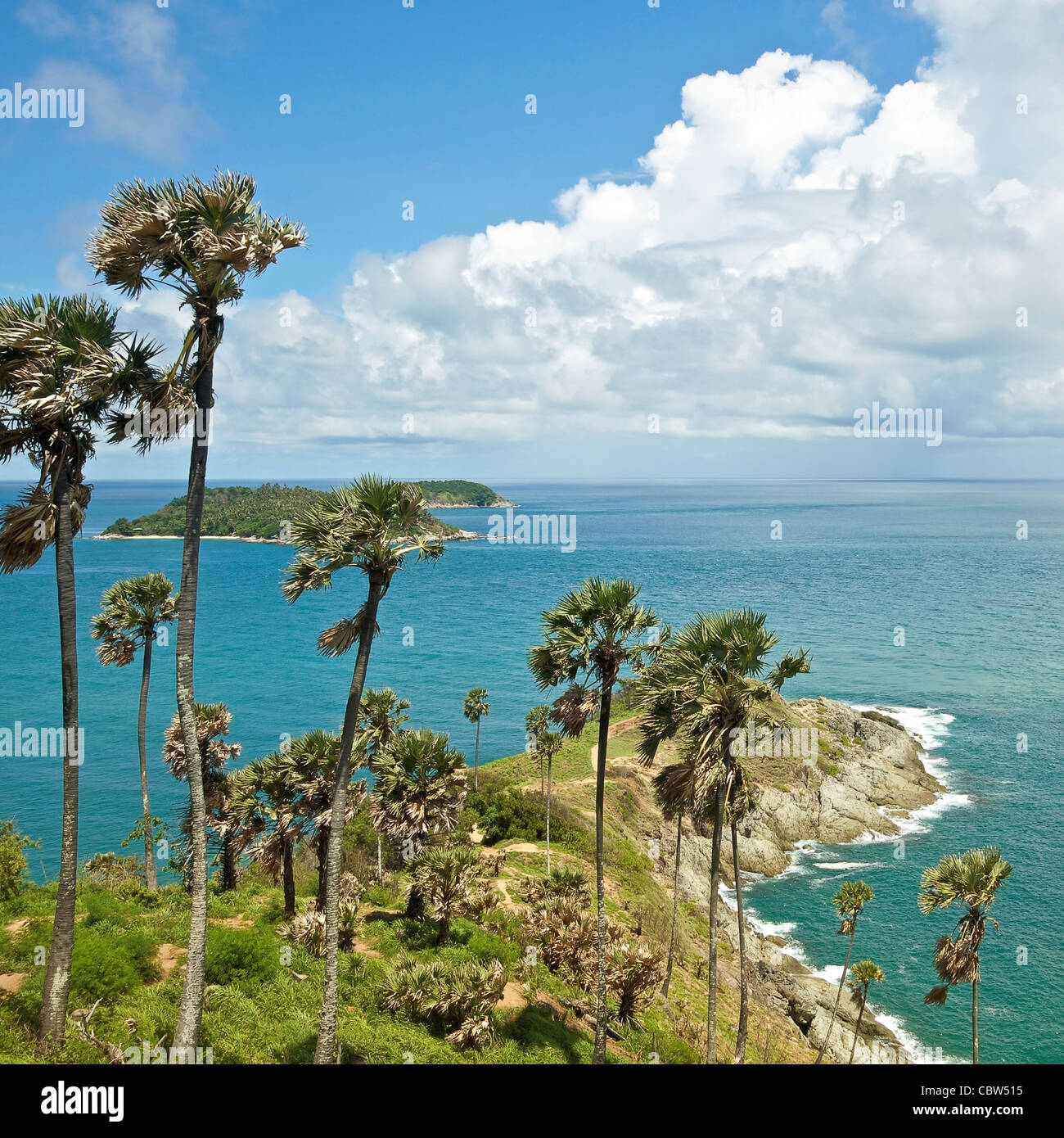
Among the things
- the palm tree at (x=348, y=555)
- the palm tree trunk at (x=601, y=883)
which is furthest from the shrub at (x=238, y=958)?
the palm tree trunk at (x=601, y=883)

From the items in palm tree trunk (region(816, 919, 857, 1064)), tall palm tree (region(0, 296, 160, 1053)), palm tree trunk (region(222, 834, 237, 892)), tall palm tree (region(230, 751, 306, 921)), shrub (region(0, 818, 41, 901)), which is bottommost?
palm tree trunk (region(816, 919, 857, 1064))

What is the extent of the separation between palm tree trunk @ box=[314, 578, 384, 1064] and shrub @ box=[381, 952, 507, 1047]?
13.1 feet

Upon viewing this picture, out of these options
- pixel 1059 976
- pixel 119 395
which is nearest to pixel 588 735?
pixel 1059 976

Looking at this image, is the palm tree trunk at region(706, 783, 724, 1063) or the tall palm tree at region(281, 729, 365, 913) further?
the tall palm tree at region(281, 729, 365, 913)

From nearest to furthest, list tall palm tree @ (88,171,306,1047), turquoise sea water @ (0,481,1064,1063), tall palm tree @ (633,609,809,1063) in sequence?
tall palm tree @ (88,171,306,1047), tall palm tree @ (633,609,809,1063), turquoise sea water @ (0,481,1064,1063)

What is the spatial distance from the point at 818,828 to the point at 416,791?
3718 cm

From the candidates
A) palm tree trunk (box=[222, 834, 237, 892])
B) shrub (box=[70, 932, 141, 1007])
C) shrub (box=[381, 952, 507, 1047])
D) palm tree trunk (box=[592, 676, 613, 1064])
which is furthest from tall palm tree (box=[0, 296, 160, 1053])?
palm tree trunk (box=[222, 834, 237, 892])

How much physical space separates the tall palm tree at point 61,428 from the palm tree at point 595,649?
929 centimetres

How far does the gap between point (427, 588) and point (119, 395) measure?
144328 mm

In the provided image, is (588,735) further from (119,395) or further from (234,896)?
(119,395)

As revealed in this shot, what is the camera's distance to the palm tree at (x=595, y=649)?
16.7m

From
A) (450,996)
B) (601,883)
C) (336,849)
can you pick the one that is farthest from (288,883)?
(601,883)

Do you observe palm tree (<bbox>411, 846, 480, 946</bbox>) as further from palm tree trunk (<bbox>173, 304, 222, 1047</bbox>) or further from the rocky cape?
the rocky cape

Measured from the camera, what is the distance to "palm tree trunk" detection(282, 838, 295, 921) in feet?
71.8
